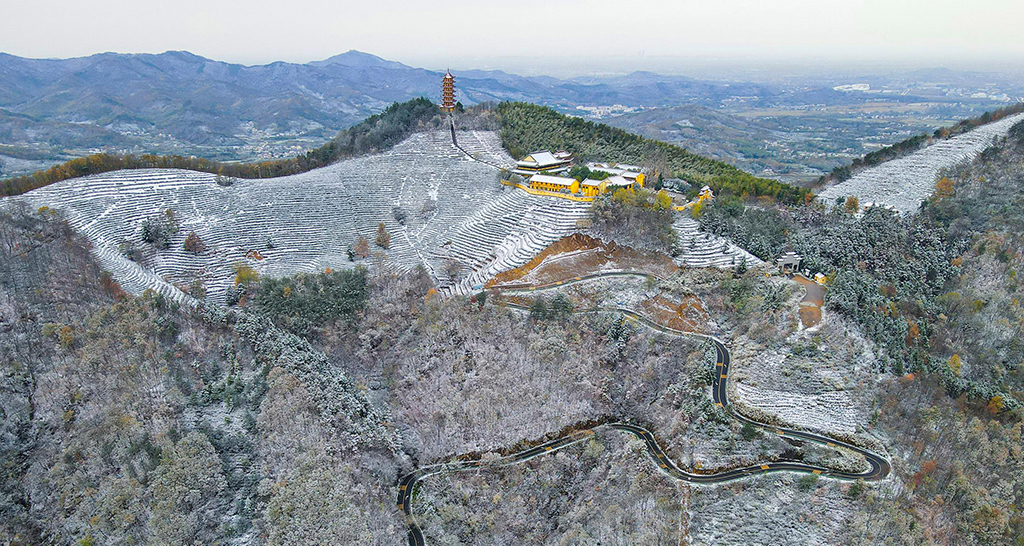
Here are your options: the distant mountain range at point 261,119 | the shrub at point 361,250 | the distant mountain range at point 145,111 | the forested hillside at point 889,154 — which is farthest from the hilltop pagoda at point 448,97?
the distant mountain range at point 145,111

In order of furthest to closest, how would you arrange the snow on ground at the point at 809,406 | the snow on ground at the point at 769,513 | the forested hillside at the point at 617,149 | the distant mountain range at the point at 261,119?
the distant mountain range at the point at 261,119 < the forested hillside at the point at 617,149 < the snow on ground at the point at 809,406 < the snow on ground at the point at 769,513

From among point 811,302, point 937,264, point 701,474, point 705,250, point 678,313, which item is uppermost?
point 705,250

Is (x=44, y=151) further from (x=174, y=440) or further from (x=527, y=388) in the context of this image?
(x=527, y=388)

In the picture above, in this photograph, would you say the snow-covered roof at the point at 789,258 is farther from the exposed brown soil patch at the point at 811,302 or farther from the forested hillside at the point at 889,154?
the forested hillside at the point at 889,154

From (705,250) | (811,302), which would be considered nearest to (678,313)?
(705,250)

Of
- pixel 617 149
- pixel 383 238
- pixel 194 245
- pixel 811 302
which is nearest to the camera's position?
pixel 811 302

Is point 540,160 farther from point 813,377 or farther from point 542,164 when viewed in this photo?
point 813,377
